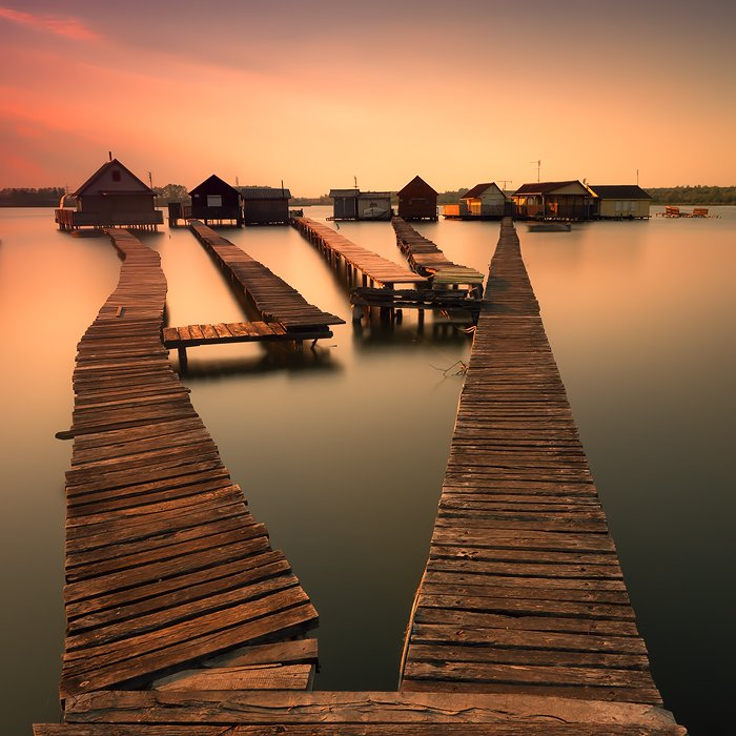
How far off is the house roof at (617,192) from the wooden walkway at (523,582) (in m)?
78.4

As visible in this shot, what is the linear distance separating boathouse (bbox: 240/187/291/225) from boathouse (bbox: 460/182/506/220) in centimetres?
2749

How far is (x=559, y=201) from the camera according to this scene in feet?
255

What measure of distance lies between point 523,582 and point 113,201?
62946mm

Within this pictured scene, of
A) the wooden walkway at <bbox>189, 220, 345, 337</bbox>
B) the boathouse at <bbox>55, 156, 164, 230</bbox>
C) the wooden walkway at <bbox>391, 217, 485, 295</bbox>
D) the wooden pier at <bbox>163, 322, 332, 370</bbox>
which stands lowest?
the wooden pier at <bbox>163, 322, 332, 370</bbox>

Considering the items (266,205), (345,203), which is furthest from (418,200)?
(266,205)

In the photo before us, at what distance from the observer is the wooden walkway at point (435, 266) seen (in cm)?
2219

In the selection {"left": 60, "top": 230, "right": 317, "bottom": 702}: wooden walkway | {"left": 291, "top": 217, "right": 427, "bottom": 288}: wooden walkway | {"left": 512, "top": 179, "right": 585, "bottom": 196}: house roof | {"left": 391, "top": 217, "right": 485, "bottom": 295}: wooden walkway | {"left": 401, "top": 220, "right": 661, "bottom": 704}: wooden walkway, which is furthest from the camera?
{"left": 512, "top": 179, "right": 585, "bottom": 196}: house roof

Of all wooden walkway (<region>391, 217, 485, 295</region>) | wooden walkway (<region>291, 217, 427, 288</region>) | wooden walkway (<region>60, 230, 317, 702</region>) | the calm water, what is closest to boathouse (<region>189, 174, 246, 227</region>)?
wooden walkway (<region>291, 217, 427, 288</region>)

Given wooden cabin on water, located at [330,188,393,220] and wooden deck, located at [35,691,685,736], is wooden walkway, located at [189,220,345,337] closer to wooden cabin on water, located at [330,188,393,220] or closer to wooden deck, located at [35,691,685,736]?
wooden deck, located at [35,691,685,736]

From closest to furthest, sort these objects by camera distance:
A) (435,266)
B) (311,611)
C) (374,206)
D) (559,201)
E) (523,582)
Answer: (311,611)
(523,582)
(435,266)
(559,201)
(374,206)

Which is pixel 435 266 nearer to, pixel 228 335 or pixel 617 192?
pixel 228 335

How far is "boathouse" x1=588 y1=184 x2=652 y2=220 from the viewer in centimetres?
7919

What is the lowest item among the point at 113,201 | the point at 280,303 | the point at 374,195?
the point at 280,303

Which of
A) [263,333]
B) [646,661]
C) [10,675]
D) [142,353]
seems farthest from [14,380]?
[646,661]
